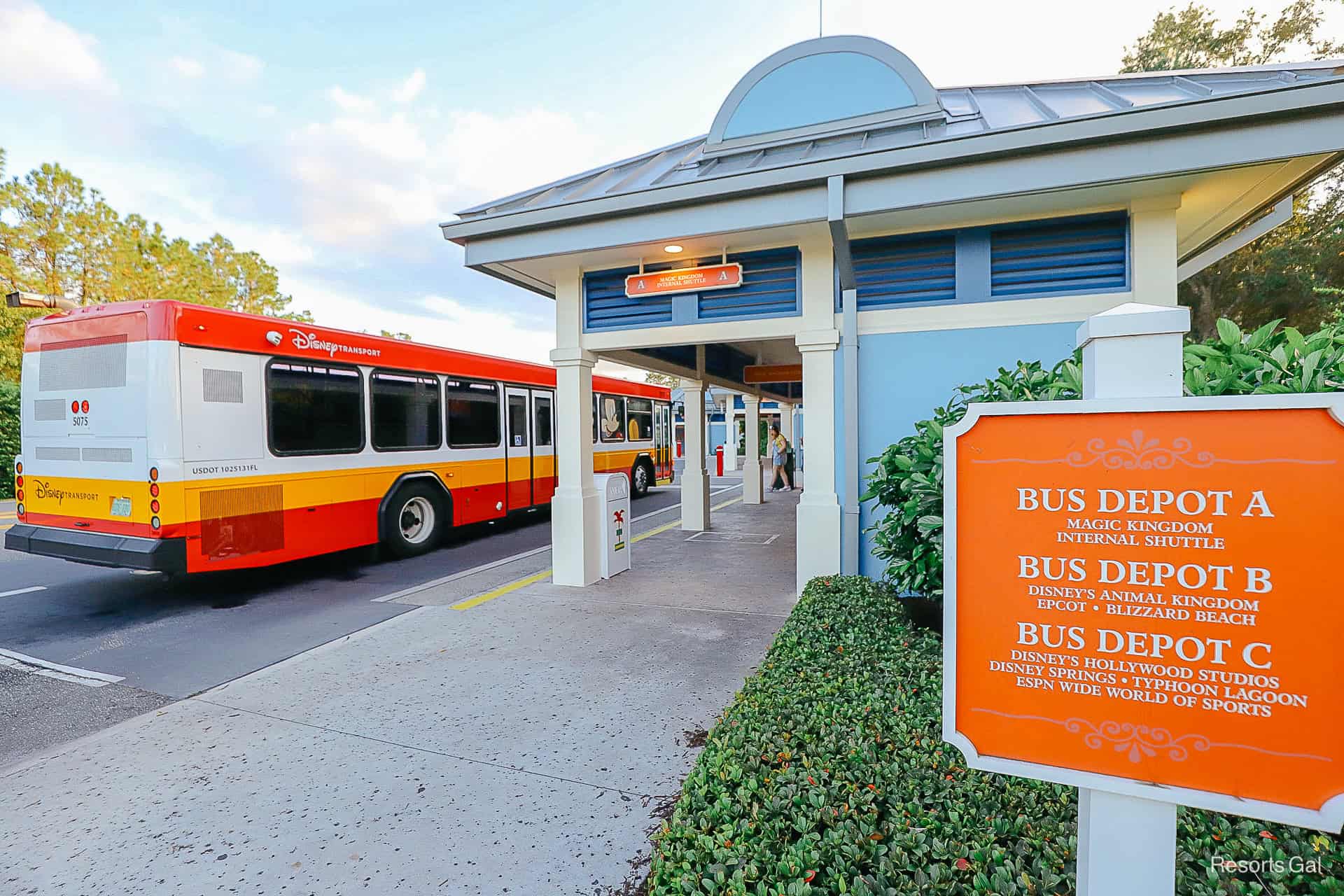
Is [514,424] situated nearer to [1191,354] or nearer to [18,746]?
[18,746]

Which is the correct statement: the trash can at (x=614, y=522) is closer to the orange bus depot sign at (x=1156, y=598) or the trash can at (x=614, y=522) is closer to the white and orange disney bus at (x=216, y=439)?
the white and orange disney bus at (x=216, y=439)

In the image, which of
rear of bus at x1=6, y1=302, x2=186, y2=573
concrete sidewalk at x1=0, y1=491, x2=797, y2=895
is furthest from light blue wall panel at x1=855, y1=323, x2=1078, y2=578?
rear of bus at x1=6, y1=302, x2=186, y2=573

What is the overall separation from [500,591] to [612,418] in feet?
24.1

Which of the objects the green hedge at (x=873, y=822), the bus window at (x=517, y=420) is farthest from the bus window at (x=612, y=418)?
the green hedge at (x=873, y=822)

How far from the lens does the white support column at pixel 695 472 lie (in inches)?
405

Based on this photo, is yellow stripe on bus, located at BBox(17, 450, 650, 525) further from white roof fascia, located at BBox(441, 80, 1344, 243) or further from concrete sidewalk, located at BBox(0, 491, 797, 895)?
white roof fascia, located at BBox(441, 80, 1344, 243)

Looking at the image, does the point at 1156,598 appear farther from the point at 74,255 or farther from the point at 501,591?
the point at 74,255

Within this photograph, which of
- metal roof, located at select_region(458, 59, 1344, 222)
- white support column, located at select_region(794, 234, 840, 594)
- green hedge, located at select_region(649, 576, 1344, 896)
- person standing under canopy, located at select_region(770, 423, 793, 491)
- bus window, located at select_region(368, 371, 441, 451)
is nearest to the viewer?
green hedge, located at select_region(649, 576, 1344, 896)

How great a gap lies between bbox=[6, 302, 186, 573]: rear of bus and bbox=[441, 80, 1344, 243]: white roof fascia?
327 centimetres

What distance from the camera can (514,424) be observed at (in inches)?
396

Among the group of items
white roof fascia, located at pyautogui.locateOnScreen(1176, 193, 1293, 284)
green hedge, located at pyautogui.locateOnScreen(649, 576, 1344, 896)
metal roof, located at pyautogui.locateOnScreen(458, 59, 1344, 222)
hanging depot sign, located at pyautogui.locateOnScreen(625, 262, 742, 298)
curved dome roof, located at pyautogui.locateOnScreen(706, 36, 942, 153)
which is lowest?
green hedge, located at pyautogui.locateOnScreen(649, 576, 1344, 896)

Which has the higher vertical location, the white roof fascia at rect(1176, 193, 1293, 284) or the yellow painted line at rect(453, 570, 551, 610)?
the white roof fascia at rect(1176, 193, 1293, 284)

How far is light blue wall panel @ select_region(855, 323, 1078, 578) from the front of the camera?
476 centimetres

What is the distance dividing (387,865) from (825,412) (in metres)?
4.28
